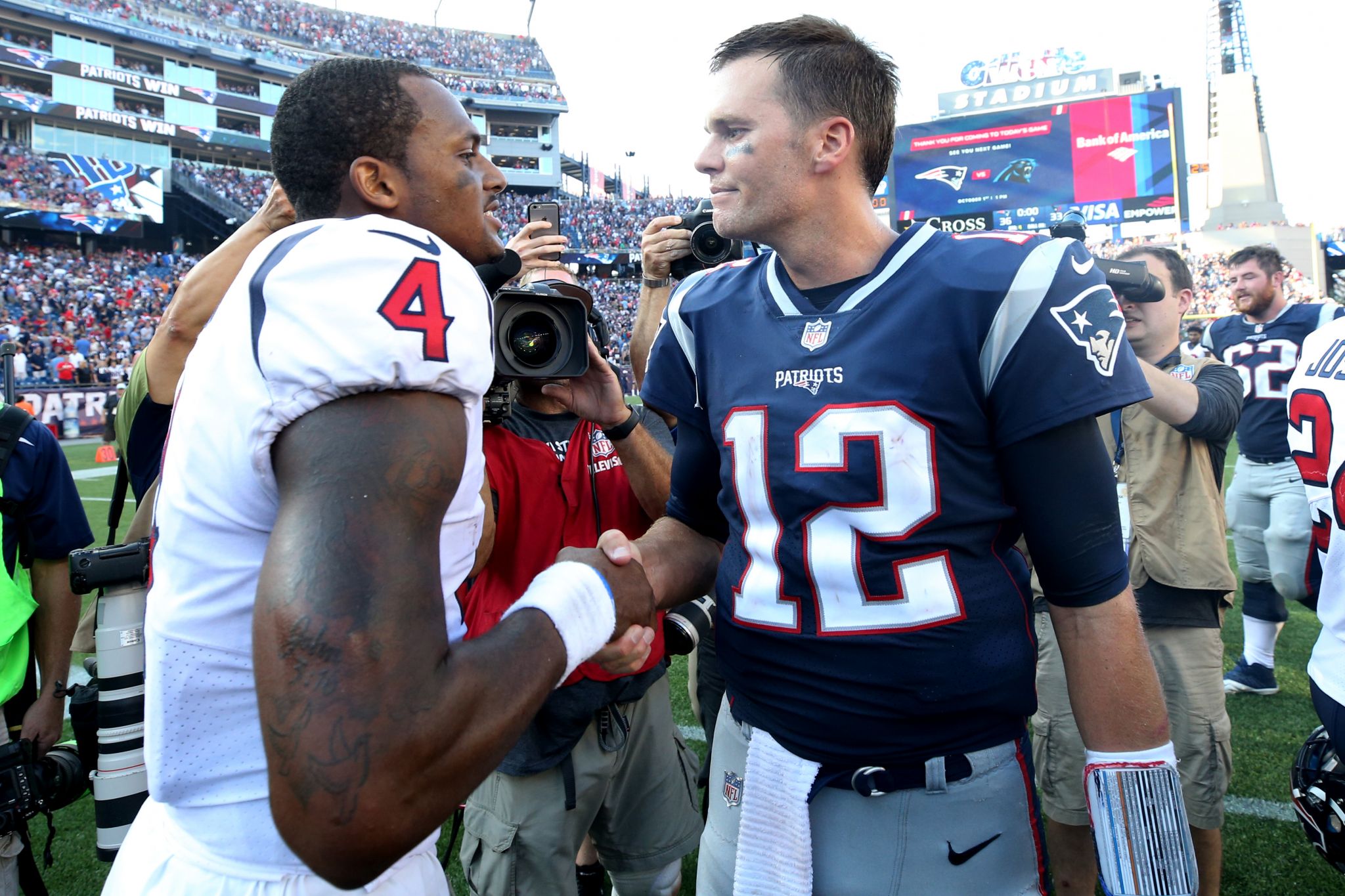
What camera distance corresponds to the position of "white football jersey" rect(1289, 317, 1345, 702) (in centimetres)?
197

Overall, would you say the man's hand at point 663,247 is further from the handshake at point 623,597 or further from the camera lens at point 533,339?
the handshake at point 623,597

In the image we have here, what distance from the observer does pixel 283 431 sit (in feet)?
3.26

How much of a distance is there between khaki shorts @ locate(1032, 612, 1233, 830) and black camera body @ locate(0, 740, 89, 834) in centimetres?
286

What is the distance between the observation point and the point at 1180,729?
9.42 ft

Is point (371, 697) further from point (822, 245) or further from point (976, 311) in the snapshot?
point (822, 245)

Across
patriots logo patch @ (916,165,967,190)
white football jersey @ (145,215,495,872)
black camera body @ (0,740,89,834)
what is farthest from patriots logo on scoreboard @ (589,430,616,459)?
patriots logo patch @ (916,165,967,190)

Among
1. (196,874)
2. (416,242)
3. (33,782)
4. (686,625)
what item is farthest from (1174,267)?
(33,782)

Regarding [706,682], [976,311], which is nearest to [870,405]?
[976,311]

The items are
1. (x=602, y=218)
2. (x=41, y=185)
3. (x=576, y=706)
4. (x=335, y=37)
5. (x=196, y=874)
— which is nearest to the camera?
(x=196, y=874)

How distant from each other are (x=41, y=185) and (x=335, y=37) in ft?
69.4

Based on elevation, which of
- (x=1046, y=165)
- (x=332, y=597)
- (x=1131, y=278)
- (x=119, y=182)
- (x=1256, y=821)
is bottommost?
(x=1256, y=821)

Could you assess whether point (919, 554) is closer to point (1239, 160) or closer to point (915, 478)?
point (915, 478)

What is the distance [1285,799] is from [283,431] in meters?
4.26

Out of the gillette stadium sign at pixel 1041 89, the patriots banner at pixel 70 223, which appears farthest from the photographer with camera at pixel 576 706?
the patriots banner at pixel 70 223
